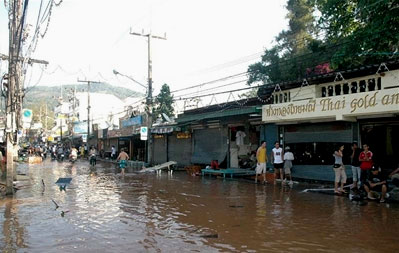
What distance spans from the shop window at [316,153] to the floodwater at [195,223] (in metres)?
3.96

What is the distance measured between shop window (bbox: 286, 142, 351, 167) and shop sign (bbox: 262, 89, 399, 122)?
162 centimetres

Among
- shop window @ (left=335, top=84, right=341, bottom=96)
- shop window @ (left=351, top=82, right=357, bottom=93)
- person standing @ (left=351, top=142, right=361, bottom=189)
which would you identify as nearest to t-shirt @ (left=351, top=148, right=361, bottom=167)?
person standing @ (left=351, top=142, right=361, bottom=189)

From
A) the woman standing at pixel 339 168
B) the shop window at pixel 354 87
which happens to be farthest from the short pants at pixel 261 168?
the shop window at pixel 354 87

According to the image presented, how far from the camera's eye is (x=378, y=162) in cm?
1584

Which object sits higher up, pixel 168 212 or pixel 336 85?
pixel 336 85

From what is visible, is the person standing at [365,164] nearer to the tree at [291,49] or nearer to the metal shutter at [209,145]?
the metal shutter at [209,145]

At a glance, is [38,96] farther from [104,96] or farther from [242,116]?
[242,116]

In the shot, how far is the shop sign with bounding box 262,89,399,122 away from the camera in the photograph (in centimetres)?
1384

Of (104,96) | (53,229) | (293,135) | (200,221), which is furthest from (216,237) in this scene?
(104,96)

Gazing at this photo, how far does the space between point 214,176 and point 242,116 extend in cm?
380

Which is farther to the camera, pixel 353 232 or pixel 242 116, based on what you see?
pixel 242 116

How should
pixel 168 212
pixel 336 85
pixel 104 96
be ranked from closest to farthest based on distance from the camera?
pixel 168 212 → pixel 336 85 → pixel 104 96

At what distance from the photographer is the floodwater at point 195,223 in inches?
274

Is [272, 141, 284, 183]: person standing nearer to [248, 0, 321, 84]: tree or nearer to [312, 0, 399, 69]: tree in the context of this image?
Result: [312, 0, 399, 69]: tree
